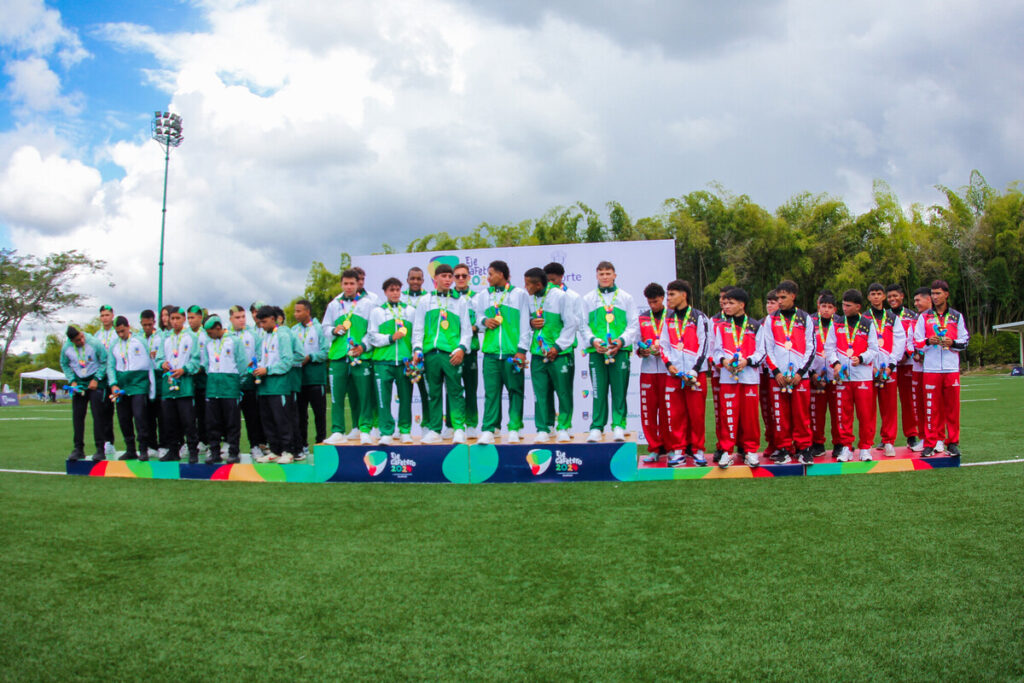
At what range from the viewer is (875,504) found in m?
4.89

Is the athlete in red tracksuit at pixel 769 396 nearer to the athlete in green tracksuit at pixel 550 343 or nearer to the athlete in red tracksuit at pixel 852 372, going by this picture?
the athlete in red tracksuit at pixel 852 372

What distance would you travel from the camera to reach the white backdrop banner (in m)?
9.28

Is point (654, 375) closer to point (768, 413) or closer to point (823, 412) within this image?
point (768, 413)

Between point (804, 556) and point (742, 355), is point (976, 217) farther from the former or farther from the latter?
point (804, 556)

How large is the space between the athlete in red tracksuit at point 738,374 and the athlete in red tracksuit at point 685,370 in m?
0.18

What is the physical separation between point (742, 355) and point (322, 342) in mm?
4373

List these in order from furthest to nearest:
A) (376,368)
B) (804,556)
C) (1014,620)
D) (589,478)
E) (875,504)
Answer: (376,368) → (589,478) → (875,504) → (804,556) → (1014,620)

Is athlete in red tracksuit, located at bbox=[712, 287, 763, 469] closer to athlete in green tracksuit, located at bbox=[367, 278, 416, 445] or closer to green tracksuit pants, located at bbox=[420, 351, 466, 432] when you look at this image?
green tracksuit pants, located at bbox=[420, 351, 466, 432]

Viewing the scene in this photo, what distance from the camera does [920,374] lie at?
685cm

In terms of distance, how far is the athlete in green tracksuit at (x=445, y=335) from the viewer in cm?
641

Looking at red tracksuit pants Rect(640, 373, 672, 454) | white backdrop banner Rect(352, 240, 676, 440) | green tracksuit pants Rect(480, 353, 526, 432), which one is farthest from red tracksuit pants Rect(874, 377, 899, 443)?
green tracksuit pants Rect(480, 353, 526, 432)

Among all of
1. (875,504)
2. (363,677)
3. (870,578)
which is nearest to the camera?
(363,677)

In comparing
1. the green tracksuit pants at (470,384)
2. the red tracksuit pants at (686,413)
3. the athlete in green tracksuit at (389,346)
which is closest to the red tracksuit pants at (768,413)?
the red tracksuit pants at (686,413)

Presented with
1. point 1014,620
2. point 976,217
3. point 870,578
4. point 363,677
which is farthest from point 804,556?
point 976,217
